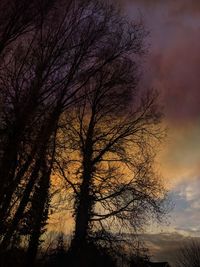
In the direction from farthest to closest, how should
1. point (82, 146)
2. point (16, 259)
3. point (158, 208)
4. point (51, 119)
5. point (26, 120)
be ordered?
point (82, 146) < point (158, 208) < point (16, 259) < point (51, 119) < point (26, 120)

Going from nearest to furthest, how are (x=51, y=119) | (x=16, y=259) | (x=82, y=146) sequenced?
1. (x=51, y=119)
2. (x=16, y=259)
3. (x=82, y=146)

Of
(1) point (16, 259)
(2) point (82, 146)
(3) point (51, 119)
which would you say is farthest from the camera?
(2) point (82, 146)

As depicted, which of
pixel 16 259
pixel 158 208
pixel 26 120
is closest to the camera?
pixel 26 120

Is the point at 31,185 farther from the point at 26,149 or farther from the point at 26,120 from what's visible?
the point at 26,120

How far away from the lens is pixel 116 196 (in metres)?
26.8

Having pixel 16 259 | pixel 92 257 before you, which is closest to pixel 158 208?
pixel 92 257

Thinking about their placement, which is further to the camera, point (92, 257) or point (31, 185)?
point (92, 257)

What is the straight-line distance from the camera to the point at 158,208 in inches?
1027

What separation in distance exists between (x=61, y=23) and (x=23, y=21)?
5.62 feet

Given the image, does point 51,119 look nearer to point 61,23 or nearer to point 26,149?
point 26,149

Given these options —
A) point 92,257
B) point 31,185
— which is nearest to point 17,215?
point 31,185

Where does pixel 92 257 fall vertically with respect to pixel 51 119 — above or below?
below

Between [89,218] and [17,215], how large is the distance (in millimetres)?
11566

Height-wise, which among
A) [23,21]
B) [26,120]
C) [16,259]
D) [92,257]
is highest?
[23,21]
